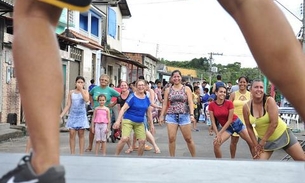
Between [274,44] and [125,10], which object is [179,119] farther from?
[125,10]

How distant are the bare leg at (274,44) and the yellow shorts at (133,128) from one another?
7.61m

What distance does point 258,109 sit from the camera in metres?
6.82

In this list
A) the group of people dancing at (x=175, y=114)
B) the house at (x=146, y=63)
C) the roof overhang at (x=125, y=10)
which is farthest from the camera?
the house at (x=146, y=63)

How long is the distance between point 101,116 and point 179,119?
1761 mm

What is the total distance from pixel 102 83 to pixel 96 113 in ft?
2.91

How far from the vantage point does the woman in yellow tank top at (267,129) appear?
6.27 m

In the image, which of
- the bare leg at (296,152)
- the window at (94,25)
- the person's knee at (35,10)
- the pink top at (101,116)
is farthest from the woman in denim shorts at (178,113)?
the window at (94,25)

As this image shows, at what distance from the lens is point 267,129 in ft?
21.4

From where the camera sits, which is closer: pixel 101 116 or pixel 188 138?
pixel 188 138

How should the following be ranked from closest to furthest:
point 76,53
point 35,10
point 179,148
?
point 35,10
point 179,148
point 76,53

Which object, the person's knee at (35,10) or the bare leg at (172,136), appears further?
the bare leg at (172,136)

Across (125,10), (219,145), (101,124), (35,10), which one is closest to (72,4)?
(35,10)

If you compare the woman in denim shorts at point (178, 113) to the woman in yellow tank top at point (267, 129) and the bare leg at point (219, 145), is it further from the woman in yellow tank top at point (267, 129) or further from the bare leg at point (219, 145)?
the woman in yellow tank top at point (267, 129)

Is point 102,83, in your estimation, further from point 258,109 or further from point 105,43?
point 105,43
